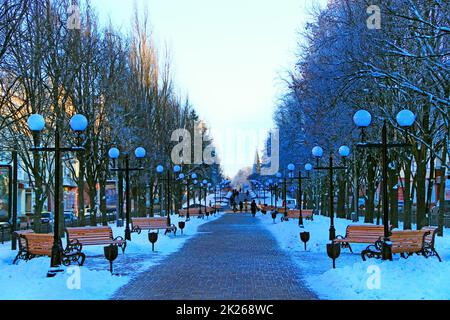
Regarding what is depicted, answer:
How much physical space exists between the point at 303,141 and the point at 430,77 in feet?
68.0

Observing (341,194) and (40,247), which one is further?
(341,194)

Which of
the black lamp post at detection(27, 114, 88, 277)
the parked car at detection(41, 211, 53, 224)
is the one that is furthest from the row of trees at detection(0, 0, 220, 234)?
the parked car at detection(41, 211, 53, 224)

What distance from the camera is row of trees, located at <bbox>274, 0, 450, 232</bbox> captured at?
14.9 m

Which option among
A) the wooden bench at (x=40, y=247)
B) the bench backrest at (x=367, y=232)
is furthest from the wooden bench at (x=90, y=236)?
the bench backrest at (x=367, y=232)

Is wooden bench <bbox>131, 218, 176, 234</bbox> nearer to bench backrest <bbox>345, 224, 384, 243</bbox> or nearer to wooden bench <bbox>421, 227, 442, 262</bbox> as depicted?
bench backrest <bbox>345, 224, 384, 243</bbox>

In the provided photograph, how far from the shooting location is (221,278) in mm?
13219

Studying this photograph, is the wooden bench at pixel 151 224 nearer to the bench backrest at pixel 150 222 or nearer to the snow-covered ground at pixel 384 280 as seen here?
the bench backrest at pixel 150 222

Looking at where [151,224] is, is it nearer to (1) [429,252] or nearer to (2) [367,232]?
(2) [367,232]

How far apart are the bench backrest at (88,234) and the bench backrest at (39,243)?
2.74 meters

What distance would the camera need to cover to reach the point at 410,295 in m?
9.78

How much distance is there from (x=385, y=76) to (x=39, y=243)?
9.38 m

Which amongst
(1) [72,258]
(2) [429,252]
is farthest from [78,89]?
(2) [429,252]

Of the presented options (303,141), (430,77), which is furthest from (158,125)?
(430,77)

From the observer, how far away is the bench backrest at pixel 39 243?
1459 cm
